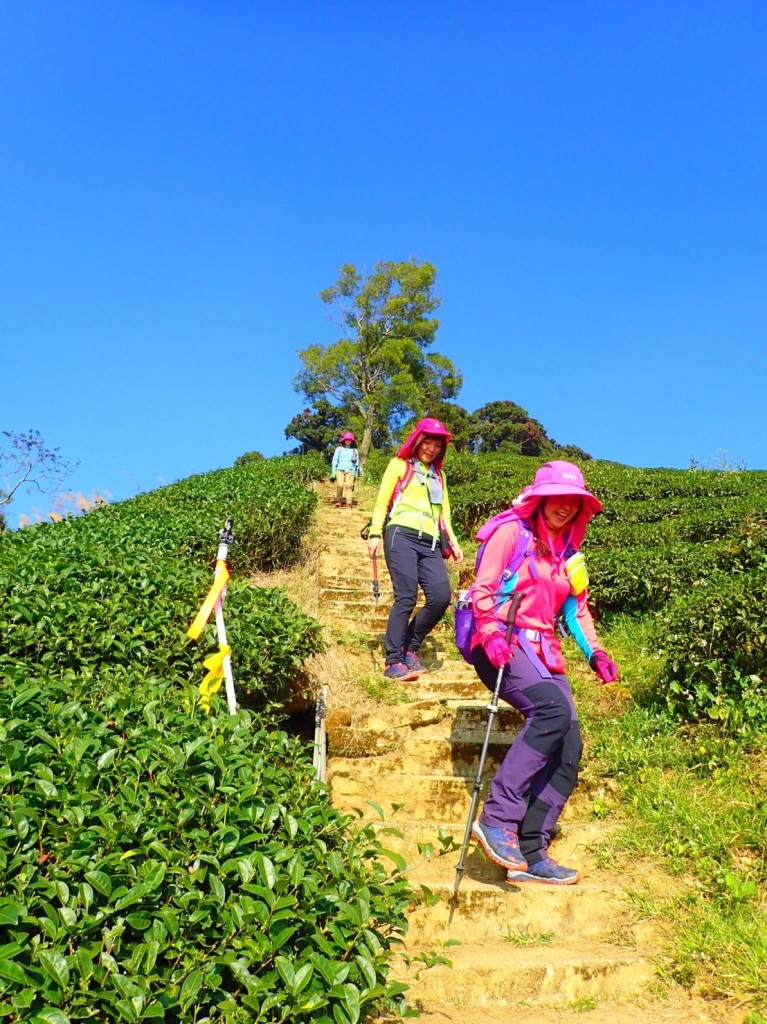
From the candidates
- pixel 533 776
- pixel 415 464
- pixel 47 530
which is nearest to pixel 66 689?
pixel 533 776

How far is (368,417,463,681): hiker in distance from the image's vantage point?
5961 millimetres

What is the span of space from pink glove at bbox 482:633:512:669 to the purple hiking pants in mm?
232

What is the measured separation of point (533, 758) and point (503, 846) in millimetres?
467

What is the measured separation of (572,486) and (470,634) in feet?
3.15

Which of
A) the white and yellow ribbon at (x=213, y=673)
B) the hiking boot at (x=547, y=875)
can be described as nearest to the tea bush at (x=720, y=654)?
the hiking boot at (x=547, y=875)

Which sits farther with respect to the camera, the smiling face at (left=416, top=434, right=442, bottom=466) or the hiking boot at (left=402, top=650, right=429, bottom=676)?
the hiking boot at (left=402, top=650, right=429, bottom=676)

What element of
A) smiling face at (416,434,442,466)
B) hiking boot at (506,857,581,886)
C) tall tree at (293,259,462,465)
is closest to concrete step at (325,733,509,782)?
hiking boot at (506,857,581,886)

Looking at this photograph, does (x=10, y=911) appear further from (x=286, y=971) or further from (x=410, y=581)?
(x=410, y=581)

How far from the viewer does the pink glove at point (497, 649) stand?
12.1ft

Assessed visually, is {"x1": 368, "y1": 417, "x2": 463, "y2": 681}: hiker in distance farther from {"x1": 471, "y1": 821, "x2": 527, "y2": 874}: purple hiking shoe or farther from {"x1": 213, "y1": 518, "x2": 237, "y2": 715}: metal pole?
{"x1": 471, "y1": 821, "x2": 527, "y2": 874}: purple hiking shoe

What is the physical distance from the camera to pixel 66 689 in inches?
144

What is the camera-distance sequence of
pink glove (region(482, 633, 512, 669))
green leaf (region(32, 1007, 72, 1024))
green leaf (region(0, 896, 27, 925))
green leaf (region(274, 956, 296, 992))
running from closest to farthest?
green leaf (region(32, 1007, 72, 1024))
green leaf (region(0, 896, 27, 925))
green leaf (region(274, 956, 296, 992))
pink glove (region(482, 633, 512, 669))

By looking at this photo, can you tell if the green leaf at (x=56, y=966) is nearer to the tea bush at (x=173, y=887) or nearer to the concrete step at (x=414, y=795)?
the tea bush at (x=173, y=887)

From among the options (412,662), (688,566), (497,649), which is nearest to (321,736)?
(412,662)
